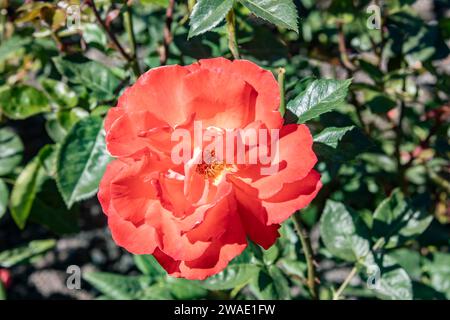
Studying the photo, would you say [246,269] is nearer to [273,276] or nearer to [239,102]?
[273,276]

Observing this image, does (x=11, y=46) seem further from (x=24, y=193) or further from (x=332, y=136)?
(x=332, y=136)

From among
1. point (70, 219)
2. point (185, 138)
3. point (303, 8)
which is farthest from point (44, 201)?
point (303, 8)

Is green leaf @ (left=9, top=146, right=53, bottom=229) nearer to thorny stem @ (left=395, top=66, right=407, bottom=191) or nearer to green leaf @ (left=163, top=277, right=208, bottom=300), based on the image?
green leaf @ (left=163, top=277, right=208, bottom=300)

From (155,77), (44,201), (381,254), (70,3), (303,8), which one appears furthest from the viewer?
(303,8)

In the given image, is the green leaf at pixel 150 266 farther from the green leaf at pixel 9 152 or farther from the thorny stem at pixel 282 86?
the thorny stem at pixel 282 86

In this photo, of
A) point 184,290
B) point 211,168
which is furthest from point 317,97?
point 184,290

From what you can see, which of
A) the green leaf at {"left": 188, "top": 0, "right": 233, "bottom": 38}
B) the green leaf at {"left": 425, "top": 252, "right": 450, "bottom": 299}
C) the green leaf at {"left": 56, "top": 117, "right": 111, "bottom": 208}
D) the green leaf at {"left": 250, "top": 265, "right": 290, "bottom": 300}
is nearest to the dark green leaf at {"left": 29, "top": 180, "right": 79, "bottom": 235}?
the green leaf at {"left": 56, "top": 117, "right": 111, "bottom": 208}

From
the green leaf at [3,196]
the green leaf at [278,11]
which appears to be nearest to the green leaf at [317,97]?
the green leaf at [278,11]

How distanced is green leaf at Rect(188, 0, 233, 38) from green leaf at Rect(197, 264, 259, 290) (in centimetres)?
55

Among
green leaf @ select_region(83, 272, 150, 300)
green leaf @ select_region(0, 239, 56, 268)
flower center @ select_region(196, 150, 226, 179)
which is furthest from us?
green leaf @ select_region(0, 239, 56, 268)

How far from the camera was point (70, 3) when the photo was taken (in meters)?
0.97

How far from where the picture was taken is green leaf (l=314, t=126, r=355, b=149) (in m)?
0.74
